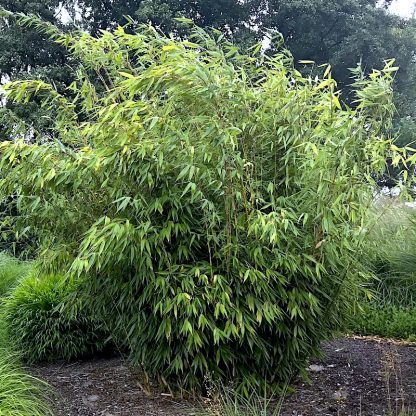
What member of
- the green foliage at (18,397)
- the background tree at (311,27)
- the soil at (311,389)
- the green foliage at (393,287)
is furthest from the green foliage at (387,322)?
the background tree at (311,27)

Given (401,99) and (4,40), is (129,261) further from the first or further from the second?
(401,99)

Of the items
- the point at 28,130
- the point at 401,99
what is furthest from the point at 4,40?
the point at 401,99

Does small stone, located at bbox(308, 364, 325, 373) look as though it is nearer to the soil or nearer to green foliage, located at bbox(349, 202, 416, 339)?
the soil

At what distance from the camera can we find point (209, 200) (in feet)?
9.47

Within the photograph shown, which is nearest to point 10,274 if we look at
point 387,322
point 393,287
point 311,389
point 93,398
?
point 93,398

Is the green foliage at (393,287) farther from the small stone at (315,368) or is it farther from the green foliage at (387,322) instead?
the small stone at (315,368)

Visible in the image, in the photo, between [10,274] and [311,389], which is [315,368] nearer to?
[311,389]

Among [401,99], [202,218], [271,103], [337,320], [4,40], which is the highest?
[4,40]

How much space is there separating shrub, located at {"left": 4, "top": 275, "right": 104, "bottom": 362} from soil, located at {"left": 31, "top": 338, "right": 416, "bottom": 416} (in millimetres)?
132

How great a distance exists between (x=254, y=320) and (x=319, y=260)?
50cm

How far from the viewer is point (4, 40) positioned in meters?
10.4

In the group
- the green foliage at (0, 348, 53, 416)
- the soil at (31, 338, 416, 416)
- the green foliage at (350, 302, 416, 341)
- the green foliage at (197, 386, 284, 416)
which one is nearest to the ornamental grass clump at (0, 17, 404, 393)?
the green foliage at (197, 386, 284, 416)

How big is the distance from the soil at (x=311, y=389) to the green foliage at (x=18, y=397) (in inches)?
5.3

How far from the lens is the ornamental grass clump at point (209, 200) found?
269 cm
